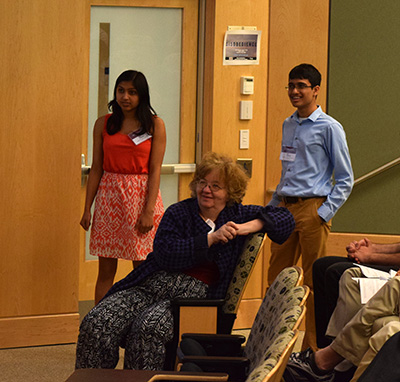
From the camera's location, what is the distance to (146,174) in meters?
4.23

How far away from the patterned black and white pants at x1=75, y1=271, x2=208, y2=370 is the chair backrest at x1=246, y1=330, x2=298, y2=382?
3.96 ft

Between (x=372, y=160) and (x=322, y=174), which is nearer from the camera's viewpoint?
(x=322, y=174)

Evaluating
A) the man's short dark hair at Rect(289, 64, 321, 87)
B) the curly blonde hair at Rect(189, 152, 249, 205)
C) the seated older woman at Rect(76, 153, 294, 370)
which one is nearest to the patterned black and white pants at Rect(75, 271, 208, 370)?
the seated older woman at Rect(76, 153, 294, 370)

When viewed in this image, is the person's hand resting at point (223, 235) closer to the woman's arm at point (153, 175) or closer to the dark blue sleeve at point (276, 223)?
the dark blue sleeve at point (276, 223)

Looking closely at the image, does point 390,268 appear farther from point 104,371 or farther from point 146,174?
point 104,371

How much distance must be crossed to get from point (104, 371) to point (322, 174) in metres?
2.21

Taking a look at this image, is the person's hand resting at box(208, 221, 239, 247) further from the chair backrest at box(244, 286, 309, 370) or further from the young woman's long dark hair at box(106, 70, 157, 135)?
the young woman's long dark hair at box(106, 70, 157, 135)

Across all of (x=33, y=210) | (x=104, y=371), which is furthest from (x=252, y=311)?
(x=104, y=371)

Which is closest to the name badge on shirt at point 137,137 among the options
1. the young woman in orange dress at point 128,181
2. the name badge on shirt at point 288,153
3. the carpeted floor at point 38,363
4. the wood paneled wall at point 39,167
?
the young woman in orange dress at point 128,181

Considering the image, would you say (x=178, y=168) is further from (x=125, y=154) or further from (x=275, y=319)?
(x=275, y=319)

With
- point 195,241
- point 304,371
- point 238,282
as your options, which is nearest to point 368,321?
point 238,282

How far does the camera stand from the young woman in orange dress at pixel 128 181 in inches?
163

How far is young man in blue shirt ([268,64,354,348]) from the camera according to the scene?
404 cm

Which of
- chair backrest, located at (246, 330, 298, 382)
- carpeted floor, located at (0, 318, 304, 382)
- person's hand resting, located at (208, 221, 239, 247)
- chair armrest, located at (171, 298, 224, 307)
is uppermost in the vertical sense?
person's hand resting, located at (208, 221, 239, 247)
